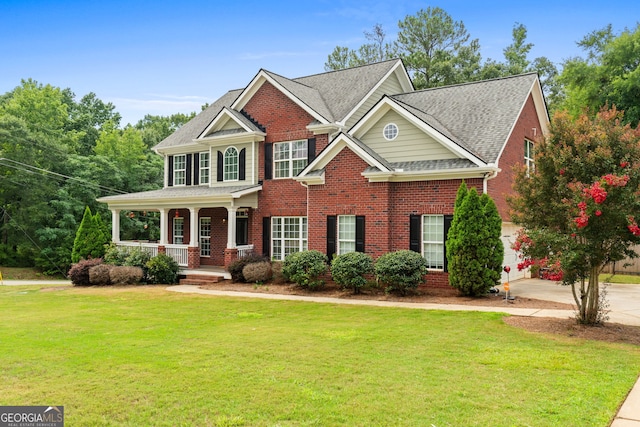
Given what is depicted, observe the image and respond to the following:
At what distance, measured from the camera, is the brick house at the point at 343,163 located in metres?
16.0

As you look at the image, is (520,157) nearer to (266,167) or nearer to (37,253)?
(266,167)

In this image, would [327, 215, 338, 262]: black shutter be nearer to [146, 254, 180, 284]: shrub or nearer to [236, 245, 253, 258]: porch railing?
[236, 245, 253, 258]: porch railing

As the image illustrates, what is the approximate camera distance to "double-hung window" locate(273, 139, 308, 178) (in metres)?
20.0

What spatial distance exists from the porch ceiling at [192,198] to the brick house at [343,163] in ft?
0.23

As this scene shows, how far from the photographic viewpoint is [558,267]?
9.59m

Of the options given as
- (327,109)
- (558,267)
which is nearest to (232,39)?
(327,109)

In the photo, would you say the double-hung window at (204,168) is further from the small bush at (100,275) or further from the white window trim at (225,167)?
the small bush at (100,275)

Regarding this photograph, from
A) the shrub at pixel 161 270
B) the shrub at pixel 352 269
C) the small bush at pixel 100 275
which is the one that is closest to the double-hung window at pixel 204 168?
the shrub at pixel 161 270

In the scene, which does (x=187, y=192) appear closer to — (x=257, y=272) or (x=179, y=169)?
(x=179, y=169)

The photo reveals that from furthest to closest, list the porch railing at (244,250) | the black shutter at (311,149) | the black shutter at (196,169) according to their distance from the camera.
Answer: the black shutter at (196,169) → the porch railing at (244,250) → the black shutter at (311,149)

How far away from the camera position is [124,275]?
19.4m

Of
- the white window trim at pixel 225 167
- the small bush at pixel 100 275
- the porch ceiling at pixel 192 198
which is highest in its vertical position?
the white window trim at pixel 225 167

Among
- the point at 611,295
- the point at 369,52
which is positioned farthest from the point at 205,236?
the point at 369,52

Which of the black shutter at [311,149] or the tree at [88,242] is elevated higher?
the black shutter at [311,149]
